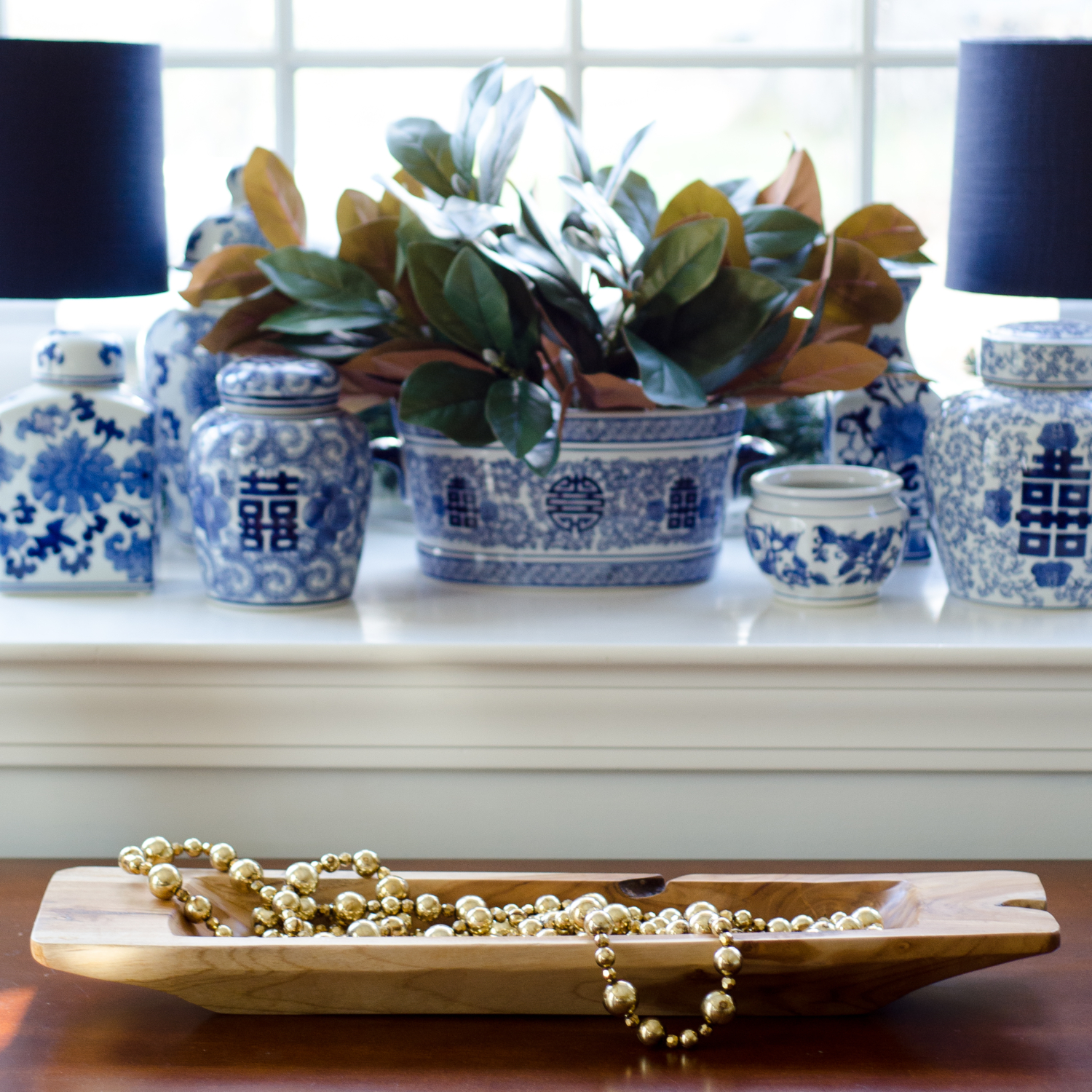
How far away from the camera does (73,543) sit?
39.3 inches

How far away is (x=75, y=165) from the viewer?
0.98 m

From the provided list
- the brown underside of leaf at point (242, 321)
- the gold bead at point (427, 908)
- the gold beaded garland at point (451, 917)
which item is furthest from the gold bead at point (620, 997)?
the brown underside of leaf at point (242, 321)

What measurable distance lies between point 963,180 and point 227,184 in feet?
1.91

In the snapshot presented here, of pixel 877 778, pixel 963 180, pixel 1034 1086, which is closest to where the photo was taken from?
pixel 1034 1086

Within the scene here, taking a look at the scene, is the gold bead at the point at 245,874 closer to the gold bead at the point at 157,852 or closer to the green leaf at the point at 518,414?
the gold bead at the point at 157,852

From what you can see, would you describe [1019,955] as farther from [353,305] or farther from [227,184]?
[227,184]

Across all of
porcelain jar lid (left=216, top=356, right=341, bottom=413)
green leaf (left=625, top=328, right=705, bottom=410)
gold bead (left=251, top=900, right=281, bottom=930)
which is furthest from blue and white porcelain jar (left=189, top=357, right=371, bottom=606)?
gold bead (left=251, top=900, right=281, bottom=930)

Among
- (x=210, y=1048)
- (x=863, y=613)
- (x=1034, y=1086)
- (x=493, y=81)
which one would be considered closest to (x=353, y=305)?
(x=493, y=81)

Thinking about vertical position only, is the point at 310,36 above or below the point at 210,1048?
above

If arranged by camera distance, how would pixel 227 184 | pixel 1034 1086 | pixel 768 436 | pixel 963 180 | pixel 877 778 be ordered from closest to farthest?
pixel 1034 1086 → pixel 877 778 → pixel 963 180 → pixel 227 184 → pixel 768 436

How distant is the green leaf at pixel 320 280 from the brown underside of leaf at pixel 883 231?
355 millimetres

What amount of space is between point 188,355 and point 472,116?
31 centimetres

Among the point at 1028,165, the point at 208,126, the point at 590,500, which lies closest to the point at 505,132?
the point at 590,500

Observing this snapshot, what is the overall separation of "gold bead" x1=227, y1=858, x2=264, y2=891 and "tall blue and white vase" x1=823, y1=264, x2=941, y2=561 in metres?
0.59
